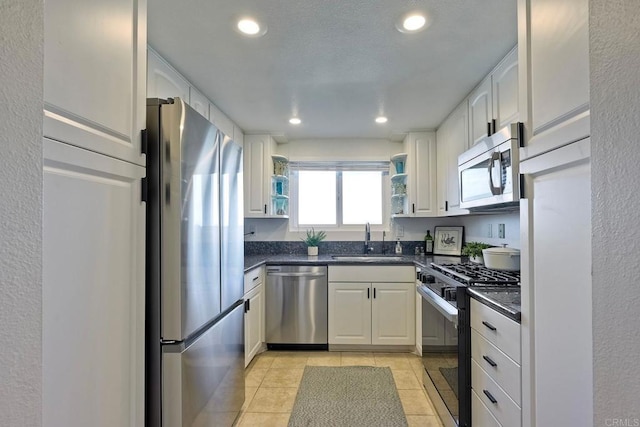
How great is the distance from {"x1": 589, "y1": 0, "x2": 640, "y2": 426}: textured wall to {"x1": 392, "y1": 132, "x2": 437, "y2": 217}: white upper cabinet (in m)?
2.88

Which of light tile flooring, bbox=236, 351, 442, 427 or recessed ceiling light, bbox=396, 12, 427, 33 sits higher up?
recessed ceiling light, bbox=396, 12, 427, 33

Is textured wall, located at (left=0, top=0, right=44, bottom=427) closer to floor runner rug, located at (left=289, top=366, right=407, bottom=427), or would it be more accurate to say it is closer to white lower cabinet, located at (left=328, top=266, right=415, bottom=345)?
floor runner rug, located at (left=289, top=366, right=407, bottom=427)

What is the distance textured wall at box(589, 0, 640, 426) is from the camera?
533 mm

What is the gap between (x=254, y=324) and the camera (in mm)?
2885

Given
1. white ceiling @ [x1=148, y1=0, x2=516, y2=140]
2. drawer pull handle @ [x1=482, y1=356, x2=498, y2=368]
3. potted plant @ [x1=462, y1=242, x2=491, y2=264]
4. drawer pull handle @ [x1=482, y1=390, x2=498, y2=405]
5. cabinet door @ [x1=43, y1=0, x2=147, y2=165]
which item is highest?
white ceiling @ [x1=148, y1=0, x2=516, y2=140]

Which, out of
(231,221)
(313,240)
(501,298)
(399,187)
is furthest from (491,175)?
(313,240)

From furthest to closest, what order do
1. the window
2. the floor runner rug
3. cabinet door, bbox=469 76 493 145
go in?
1. the window
2. cabinet door, bbox=469 76 493 145
3. the floor runner rug

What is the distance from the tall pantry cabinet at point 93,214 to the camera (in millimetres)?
774

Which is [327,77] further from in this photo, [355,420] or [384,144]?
[355,420]

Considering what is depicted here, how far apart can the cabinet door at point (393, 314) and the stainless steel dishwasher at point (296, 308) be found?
0.49 metres

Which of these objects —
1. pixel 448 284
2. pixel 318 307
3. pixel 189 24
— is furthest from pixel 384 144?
pixel 189 24

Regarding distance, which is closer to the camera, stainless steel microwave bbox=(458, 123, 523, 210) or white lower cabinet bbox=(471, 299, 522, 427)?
white lower cabinet bbox=(471, 299, 522, 427)

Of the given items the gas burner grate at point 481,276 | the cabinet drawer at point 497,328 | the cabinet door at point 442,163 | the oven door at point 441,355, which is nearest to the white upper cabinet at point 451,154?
the cabinet door at point 442,163

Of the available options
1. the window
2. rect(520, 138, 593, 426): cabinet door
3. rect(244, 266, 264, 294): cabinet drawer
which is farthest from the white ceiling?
rect(244, 266, 264, 294): cabinet drawer
